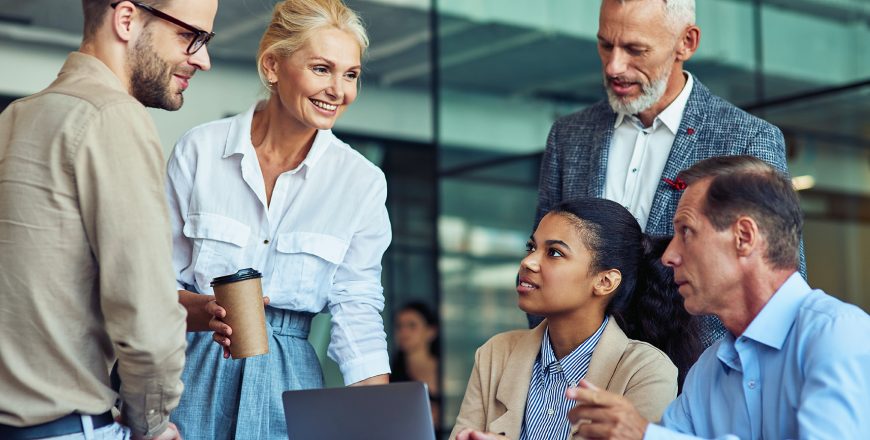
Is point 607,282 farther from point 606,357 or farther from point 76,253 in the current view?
point 76,253

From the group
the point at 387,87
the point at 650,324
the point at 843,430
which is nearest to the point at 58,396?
the point at 843,430

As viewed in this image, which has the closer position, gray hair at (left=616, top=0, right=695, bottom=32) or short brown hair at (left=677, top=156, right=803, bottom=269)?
short brown hair at (left=677, top=156, right=803, bottom=269)

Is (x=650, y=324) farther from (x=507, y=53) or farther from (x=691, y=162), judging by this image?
(x=507, y=53)

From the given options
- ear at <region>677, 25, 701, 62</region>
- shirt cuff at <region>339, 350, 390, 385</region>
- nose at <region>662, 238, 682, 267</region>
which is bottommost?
shirt cuff at <region>339, 350, 390, 385</region>

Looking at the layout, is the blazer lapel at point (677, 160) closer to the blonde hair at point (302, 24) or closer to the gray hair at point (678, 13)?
the gray hair at point (678, 13)

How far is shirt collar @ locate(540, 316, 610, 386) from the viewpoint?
2.74 metres

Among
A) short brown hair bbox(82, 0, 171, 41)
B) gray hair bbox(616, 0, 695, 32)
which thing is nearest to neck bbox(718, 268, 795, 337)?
gray hair bbox(616, 0, 695, 32)

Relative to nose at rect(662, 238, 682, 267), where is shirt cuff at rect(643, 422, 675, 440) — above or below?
below

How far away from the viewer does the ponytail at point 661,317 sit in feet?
9.40

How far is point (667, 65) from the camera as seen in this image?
121 inches

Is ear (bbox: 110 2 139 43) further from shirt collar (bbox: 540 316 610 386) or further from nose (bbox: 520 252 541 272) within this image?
shirt collar (bbox: 540 316 610 386)

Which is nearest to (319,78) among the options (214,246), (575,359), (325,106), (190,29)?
(325,106)

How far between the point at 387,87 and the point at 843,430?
22.2ft

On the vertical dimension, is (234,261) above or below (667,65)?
below
